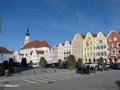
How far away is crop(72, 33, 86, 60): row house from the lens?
86.2 metres

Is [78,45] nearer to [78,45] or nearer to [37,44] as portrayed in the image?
[78,45]

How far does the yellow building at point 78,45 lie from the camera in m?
86.2

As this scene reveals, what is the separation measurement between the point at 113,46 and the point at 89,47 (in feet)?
44.5

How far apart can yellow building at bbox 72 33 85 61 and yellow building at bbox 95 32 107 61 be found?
987cm

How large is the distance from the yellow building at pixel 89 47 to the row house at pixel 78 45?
266cm

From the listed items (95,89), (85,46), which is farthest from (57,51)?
(95,89)

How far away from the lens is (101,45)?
248 ft

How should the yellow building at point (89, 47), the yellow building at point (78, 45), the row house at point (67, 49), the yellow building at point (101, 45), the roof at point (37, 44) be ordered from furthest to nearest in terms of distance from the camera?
the roof at point (37, 44), the row house at point (67, 49), the yellow building at point (78, 45), the yellow building at point (89, 47), the yellow building at point (101, 45)

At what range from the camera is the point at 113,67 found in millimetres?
45938

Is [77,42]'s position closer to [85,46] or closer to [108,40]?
[85,46]

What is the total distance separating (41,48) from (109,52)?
75.3 meters

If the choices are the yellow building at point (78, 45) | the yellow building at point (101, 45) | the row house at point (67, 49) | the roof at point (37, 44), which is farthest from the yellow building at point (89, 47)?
the roof at point (37, 44)

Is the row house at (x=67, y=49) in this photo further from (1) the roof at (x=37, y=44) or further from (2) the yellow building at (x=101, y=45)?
(1) the roof at (x=37, y=44)

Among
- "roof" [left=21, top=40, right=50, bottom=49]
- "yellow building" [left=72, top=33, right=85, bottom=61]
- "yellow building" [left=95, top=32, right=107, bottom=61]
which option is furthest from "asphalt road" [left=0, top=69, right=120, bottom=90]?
"roof" [left=21, top=40, right=50, bottom=49]
